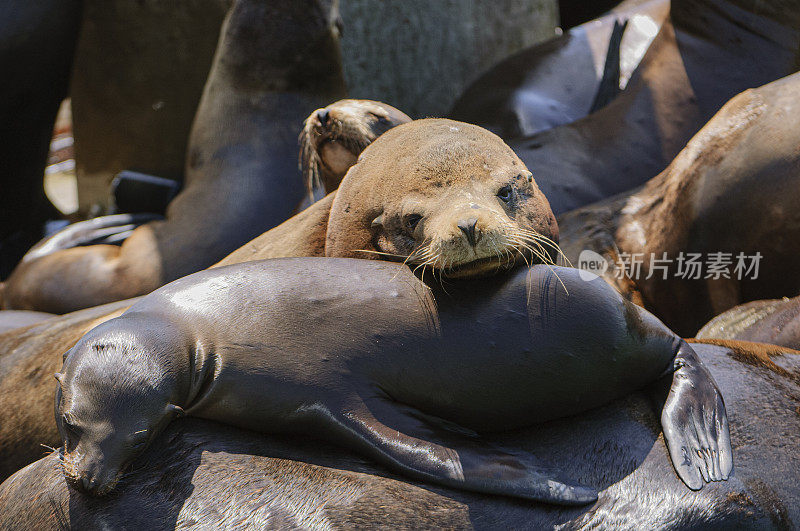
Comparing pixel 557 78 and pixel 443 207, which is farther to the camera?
pixel 557 78

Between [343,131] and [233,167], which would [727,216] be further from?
[233,167]

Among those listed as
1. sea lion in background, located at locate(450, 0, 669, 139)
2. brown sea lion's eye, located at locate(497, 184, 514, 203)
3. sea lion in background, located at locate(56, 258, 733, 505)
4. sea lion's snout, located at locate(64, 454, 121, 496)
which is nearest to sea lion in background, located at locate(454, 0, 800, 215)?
sea lion in background, located at locate(450, 0, 669, 139)

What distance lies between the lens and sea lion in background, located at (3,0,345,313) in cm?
477

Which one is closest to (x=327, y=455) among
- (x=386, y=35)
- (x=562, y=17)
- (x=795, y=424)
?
(x=795, y=424)

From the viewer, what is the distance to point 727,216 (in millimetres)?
3451

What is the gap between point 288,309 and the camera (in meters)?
2.14

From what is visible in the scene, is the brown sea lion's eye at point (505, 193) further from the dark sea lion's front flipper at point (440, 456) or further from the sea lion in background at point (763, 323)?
the sea lion in background at point (763, 323)

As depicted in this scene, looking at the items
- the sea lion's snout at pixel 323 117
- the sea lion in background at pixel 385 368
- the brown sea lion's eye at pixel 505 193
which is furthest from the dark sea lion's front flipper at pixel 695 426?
the sea lion's snout at pixel 323 117

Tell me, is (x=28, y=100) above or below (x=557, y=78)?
above

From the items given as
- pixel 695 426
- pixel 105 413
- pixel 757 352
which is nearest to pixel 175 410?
pixel 105 413

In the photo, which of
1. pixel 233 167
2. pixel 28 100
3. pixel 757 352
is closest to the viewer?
pixel 757 352

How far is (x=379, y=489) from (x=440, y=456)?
6.3 inches

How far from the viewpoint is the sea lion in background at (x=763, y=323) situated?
9.50ft

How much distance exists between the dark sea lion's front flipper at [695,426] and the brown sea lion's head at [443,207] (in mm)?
481
